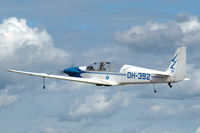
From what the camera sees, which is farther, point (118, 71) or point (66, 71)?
point (66, 71)

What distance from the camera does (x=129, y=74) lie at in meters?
62.2

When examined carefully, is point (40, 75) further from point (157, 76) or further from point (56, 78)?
point (157, 76)

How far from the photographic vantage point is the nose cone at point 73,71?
66.1 metres

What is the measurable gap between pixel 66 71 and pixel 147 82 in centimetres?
946

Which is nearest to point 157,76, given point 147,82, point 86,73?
point 147,82

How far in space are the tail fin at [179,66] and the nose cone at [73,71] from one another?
30.4ft

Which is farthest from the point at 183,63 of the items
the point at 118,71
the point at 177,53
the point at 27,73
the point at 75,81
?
the point at 27,73

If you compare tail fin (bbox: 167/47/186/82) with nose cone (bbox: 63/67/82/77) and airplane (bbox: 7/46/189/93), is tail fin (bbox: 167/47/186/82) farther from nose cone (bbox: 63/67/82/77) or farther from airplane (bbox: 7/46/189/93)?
nose cone (bbox: 63/67/82/77)

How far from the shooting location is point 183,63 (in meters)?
60.8

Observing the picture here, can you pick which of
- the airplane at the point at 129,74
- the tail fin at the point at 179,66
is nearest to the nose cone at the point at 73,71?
the airplane at the point at 129,74

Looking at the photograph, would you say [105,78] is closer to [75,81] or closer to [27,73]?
[75,81]

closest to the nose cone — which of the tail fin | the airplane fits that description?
the airplane

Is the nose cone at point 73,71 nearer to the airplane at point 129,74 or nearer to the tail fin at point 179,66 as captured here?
the airplane at point 129,74

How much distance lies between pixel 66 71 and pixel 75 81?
407cm
